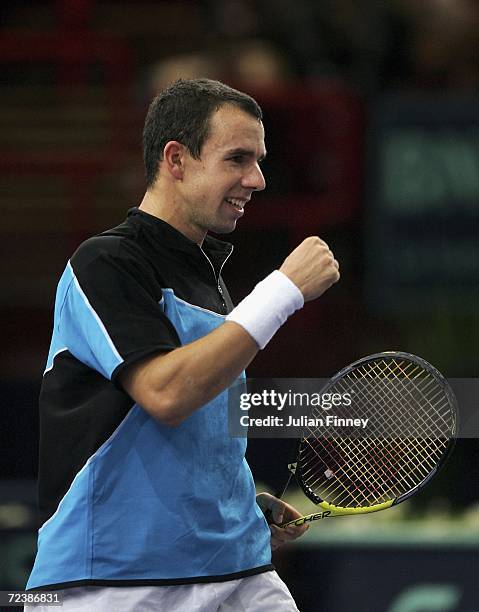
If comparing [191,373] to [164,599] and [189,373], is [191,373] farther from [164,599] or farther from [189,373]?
[164,599]

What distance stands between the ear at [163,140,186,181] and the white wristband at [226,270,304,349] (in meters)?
0.38

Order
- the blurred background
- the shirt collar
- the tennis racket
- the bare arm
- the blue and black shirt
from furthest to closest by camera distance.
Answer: the blurred background, the tennis racket, the shirt collar, the blue and black shirt, the bare arm

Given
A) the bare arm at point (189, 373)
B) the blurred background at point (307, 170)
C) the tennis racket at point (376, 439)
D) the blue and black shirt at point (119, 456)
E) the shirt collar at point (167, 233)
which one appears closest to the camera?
the bare arm at point (189, 373)

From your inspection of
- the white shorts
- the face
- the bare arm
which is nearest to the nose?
the face

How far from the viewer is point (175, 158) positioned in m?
3.10

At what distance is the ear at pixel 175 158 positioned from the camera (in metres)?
3.09

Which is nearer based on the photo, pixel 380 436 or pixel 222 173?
pixel 222 173

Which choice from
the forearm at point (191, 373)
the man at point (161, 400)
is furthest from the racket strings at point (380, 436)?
the forearm at point (191, 373)

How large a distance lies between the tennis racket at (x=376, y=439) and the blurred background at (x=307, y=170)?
5.16 feet

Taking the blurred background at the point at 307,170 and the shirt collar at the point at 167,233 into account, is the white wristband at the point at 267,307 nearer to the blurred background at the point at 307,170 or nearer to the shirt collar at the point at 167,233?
the shirt collar at the point at 167,233

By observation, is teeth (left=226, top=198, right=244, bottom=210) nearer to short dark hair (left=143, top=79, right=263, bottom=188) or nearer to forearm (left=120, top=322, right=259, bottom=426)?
short dark hair (left=143, top=79, right=263, bottom=188)

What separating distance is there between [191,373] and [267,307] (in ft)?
0.71

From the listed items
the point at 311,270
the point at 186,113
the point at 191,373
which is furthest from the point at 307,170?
the point at 191,373

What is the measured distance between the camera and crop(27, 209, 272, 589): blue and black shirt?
286cm
